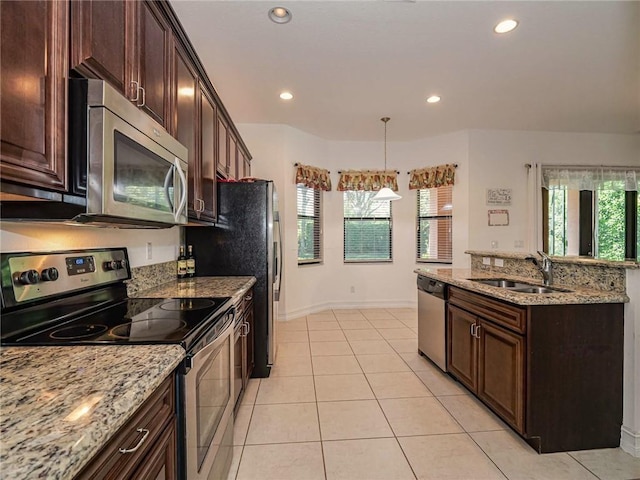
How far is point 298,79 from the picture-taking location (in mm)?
3240

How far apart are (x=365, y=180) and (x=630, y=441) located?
4148mm

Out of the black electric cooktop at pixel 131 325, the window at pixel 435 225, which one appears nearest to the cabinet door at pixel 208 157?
the black electric cooktop at pixel 131 325

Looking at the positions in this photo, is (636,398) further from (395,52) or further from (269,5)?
(269,5)

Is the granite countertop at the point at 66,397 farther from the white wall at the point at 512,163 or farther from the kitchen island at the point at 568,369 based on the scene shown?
the white wall at the point at 512,163

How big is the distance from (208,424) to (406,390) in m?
A: 1.73

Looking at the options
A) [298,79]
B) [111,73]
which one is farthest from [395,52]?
[111,73]

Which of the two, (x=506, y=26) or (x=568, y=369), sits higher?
(x=506, y=26)

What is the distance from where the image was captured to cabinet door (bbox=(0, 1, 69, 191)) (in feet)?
2.55

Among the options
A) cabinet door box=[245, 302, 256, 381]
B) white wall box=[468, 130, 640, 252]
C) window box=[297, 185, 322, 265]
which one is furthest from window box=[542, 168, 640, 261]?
cabinet door box=[245, 302, 256, 381]

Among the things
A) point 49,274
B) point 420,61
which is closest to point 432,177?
point 420,61

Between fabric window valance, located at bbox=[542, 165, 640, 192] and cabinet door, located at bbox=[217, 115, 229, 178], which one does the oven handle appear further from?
fabric window valance, located at bbox=[542, 165, 640, 192]

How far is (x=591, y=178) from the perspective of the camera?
16.2 ft

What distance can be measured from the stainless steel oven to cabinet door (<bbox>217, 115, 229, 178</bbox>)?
150cm

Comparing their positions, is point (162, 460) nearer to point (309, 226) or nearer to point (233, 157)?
point (233, 157)
